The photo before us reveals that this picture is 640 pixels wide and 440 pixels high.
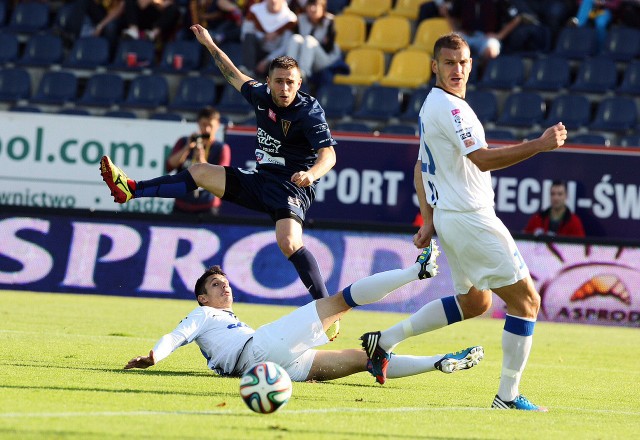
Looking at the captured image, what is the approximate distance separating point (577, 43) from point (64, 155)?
8.61 meters

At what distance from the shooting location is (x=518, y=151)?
6668mm

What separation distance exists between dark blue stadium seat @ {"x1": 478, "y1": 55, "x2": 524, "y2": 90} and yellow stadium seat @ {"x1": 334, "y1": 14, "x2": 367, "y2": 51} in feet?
9.22

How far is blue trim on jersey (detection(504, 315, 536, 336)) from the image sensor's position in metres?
7.00

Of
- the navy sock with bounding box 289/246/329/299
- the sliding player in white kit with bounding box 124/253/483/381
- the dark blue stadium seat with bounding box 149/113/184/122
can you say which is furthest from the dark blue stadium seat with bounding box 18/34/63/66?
the sliding player in white kit with bounding box 124/253/483/381

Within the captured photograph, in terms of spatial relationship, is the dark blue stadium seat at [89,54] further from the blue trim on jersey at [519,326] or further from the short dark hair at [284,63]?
the blue trim on jersey at [519,326]

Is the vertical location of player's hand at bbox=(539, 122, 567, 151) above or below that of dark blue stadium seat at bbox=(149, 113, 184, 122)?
above

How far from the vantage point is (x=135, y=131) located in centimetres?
1795

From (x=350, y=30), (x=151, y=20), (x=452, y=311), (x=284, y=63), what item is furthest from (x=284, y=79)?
(x=151, y=20)

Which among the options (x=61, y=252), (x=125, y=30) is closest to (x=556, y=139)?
(x=61, y=252)

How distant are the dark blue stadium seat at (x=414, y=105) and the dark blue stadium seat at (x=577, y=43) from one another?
244 centimetres

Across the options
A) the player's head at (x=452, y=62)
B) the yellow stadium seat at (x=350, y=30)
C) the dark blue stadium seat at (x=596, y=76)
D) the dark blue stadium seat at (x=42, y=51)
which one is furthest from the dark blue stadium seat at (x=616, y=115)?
Result: the player's head at (x=452, y=62)

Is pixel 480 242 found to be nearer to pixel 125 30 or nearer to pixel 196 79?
pixel 196 79

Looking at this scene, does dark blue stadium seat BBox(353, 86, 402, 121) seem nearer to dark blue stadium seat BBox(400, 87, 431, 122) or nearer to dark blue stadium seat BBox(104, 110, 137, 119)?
dark blue stadium seat BBox(400, 87, 431, 122)

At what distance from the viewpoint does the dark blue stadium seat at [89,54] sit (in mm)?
21281
